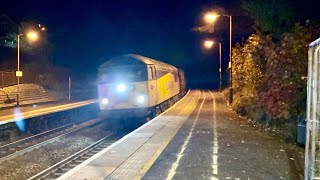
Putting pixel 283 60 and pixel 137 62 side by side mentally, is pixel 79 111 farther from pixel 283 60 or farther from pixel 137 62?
pixel 283 60

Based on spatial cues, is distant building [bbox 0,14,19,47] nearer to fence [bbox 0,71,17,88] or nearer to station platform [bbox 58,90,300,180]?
fence [bbox 0,71,17,88]

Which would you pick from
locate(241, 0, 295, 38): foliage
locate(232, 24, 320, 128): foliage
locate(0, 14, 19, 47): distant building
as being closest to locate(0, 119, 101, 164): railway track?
locate(232, 24, 320, 128): foliage

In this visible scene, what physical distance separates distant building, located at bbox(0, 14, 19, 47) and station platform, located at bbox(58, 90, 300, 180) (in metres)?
38.2

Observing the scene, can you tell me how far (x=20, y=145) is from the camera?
16.4 metres

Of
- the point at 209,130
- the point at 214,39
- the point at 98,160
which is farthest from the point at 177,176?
the point at 214,39

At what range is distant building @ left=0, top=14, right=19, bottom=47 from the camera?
4728 cm

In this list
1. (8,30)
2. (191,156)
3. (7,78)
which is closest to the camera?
(191,156)

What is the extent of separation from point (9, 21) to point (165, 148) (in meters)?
43.4

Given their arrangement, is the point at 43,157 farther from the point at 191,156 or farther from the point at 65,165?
the point at 191,156

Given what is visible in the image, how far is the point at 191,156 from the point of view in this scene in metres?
10.2

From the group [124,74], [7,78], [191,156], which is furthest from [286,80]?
[7,78]

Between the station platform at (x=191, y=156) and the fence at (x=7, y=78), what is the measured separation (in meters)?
26.9

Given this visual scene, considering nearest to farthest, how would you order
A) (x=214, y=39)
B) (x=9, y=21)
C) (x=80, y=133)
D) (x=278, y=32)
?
(x=278, y=32) < (x=80, y=133) < (x=214, y=39) < (x=9, y=21)

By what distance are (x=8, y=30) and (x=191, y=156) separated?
44783 mm
